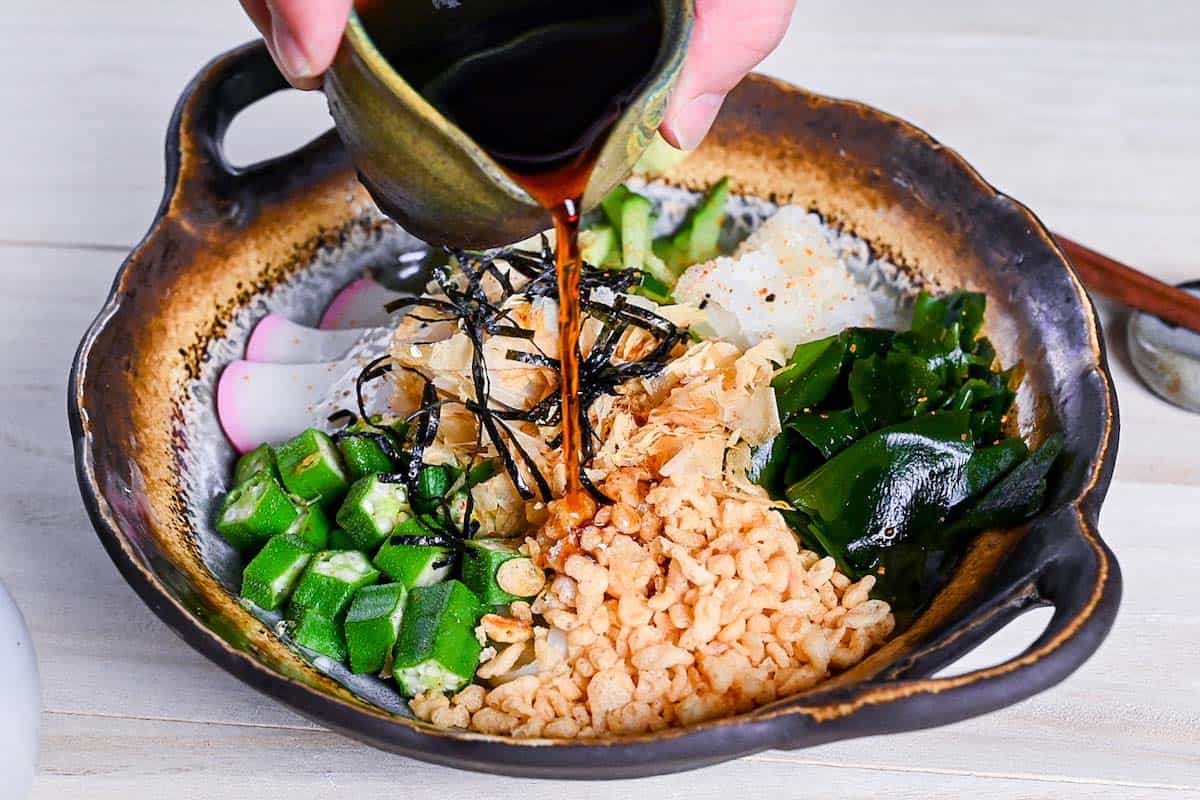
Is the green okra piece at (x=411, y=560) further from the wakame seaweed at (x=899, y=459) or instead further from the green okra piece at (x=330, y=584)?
the wakame seaweed at (x=899, y=459)

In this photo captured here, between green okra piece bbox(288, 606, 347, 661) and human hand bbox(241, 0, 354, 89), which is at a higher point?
human hand bbox(241, 0, 354, 89)

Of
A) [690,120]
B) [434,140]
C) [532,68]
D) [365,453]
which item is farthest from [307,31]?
[365,453]

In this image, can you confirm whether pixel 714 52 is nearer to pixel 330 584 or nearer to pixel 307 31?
pixel 307 31

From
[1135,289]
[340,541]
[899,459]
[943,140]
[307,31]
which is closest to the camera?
[307,31]

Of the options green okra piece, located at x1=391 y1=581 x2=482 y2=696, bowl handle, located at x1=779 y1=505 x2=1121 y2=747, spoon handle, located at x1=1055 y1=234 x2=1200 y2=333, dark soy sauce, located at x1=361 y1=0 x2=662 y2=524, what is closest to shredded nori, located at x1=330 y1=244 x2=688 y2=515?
green okra piece, located at x1=391 y1=581 x2=482 y2=696

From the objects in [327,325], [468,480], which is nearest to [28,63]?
[327,325]

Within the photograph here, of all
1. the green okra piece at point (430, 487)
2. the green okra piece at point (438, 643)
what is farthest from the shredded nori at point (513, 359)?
the green okra piece at point (438, 643)

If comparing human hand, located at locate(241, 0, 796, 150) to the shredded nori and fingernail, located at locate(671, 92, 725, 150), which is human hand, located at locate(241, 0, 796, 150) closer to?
fingernail, located at locate(671, 92, 725, 150)
